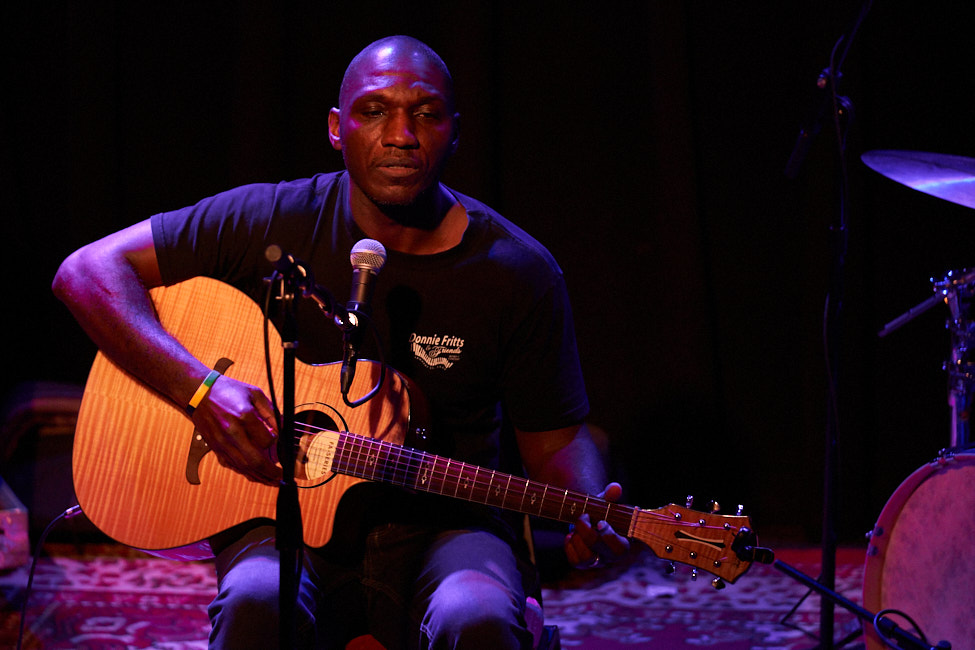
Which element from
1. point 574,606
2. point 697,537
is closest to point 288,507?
point 697,537

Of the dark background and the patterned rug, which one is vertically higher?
the dark background

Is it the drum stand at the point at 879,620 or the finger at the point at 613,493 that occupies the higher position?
the finger at the point at 613,493

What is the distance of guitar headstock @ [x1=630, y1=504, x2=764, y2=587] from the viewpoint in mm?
2125

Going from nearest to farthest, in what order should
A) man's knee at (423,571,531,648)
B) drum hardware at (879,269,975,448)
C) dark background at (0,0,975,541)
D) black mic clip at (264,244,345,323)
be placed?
1. black mic clip at (264,244,345,323)
2. man's knee at (423,571,531,648)
3. drum hardware at (879,269,975,448)
4. dark background at (0,0,975,541)

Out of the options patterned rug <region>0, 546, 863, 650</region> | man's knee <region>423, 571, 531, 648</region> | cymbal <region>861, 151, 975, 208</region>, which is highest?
cymbal <region>861, 151, 975, 208</region>

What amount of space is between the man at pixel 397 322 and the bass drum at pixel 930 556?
46.2 inches

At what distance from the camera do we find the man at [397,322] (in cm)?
222

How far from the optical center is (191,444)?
229 centimetres

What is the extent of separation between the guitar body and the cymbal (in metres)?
1.95

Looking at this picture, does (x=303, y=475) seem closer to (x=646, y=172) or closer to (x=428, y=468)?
(x=428, y=468)

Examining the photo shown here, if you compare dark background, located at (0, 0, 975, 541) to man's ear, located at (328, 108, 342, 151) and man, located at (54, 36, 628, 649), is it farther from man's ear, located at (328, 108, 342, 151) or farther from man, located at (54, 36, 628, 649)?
man, located at (54, 36, 628, 649)

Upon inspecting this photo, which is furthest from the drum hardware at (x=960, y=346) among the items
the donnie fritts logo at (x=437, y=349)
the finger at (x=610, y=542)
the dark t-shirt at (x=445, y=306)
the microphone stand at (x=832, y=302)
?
the donnie fritts logo at (x=437, y=349)

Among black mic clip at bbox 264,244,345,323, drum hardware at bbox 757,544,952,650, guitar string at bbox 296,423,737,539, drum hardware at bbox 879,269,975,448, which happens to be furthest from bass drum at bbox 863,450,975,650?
black mic clip at bbox 264,244,345,323

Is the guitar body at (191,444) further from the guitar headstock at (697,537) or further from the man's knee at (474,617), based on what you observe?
the guitar headstock at (697,537)
